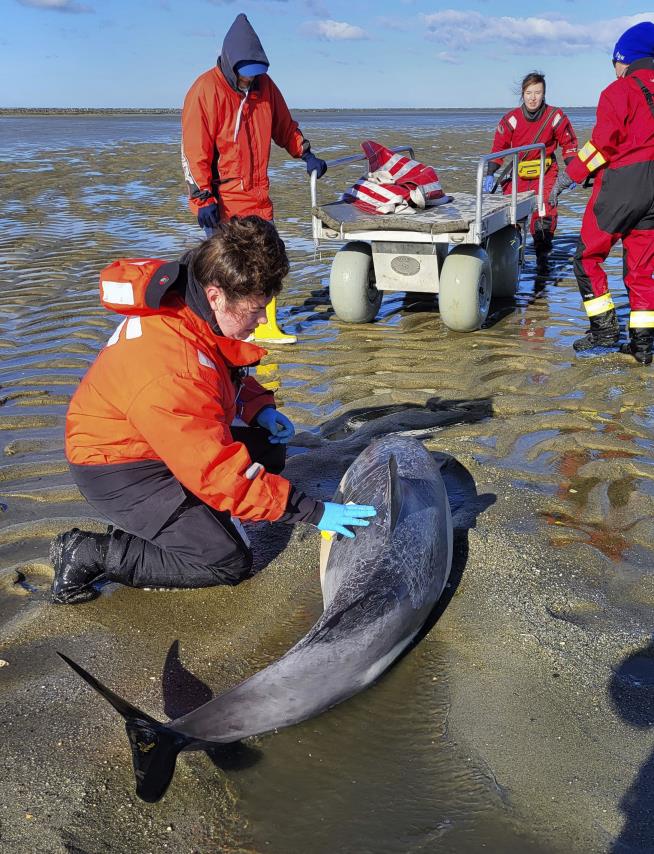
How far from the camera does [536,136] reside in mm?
10328

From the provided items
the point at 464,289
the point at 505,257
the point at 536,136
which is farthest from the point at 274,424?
the point at 536,136

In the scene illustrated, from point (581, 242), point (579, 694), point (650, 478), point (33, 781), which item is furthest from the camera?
point (581, 242)

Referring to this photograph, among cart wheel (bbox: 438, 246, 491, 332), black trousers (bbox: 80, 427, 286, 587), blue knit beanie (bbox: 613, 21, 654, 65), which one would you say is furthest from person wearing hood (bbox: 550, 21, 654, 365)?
black trousers (bbox: 80, 427, 286, 587)

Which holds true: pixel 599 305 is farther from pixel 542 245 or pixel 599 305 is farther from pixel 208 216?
pixel 542 245

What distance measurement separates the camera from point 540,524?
416 cm

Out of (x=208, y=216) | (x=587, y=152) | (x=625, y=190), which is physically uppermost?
(x=587, y=152)

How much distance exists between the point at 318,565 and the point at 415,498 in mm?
646

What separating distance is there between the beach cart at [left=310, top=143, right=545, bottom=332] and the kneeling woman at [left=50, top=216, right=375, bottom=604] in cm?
381

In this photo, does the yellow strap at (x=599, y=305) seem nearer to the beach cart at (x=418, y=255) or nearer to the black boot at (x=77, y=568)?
the beach cart at (x=418, y=255)

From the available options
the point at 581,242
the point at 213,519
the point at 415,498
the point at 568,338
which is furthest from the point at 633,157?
the point at 213,519

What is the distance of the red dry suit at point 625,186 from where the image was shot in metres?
6.29

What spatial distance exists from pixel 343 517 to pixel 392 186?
5.26 m

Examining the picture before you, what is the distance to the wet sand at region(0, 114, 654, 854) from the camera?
2.46 metres

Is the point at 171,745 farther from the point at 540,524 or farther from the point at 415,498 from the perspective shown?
the point at 540,524
